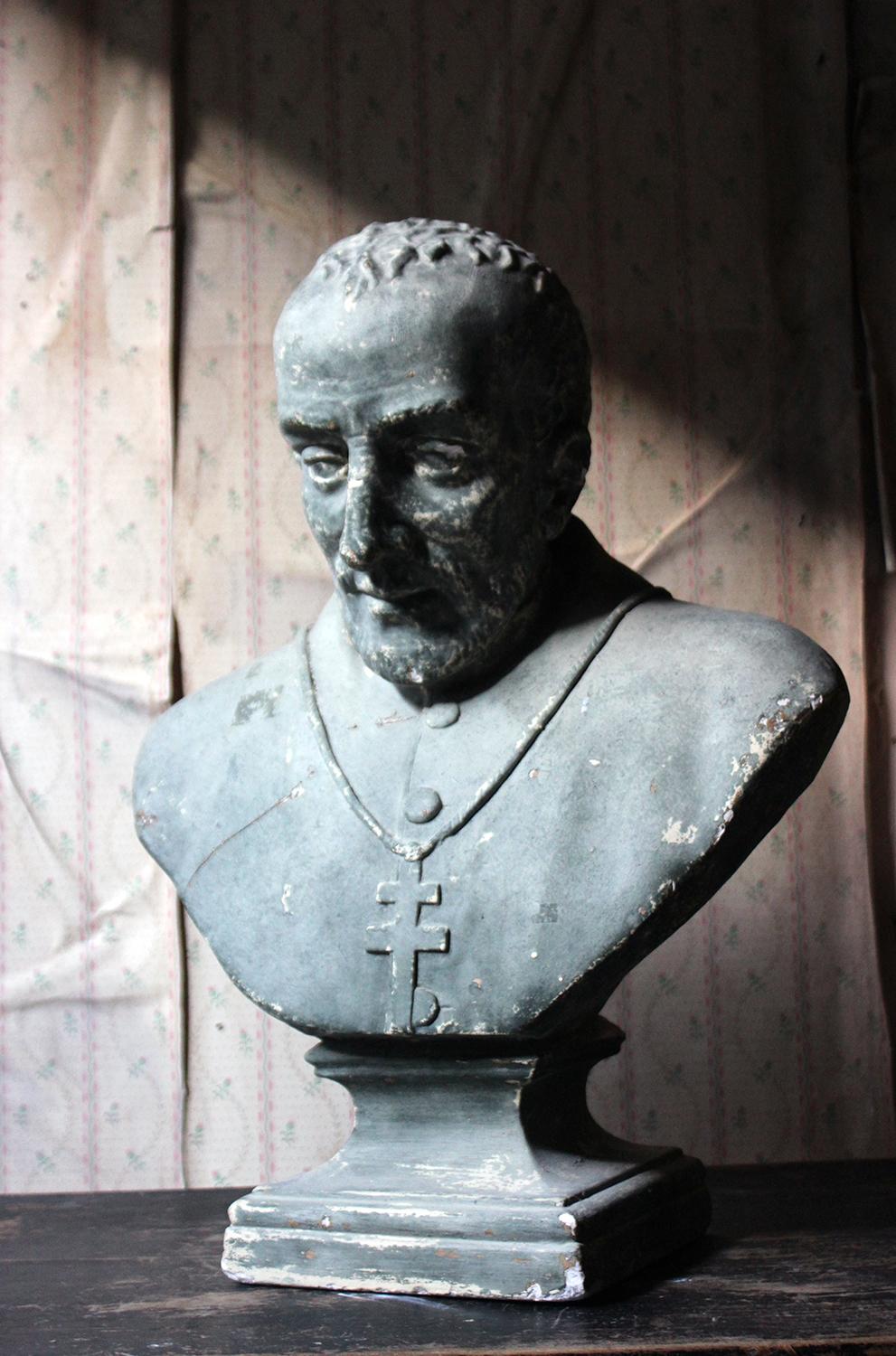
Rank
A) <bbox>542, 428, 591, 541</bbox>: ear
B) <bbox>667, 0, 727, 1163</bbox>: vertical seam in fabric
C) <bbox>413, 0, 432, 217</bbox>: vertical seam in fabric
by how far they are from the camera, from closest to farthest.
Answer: <bbox>542, 428, 591, 541</bbox>: ear → <bbox>667, 0, 727, 1163</bbox>: vertical seam in fabric → <bbox>413, 0, 432, 217</bbox>: vertical seam in fabric

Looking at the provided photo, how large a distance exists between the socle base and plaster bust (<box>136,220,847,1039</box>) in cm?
11

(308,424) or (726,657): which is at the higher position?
(308,424)

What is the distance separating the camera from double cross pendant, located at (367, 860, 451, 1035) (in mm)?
2186

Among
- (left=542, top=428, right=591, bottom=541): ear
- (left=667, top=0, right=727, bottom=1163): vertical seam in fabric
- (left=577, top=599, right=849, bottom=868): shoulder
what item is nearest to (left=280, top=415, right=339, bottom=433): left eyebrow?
(left=542, top=428, right=591, bottom=541): ear

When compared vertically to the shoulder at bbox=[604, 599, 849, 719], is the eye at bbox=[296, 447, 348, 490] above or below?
above

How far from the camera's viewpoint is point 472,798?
225 centimetres

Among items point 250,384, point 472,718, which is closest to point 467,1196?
point 472,718

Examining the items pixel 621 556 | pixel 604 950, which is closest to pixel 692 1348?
pixel 604 950

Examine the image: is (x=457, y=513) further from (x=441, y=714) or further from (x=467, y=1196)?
(x=467, y=1196)

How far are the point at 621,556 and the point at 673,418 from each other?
0.26 meters

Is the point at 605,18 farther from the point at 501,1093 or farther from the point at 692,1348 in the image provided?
the point at 692,1348

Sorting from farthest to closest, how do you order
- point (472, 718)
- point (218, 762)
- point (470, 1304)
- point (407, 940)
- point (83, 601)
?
point (83, 601), point (218, 762), point (472, 718), point (407, 940), point (470, 1304)

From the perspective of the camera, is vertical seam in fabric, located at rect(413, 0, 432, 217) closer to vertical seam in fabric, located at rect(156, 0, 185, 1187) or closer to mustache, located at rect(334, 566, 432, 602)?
vertical seam in fabric, located at rect(156, 0, 185, 1187)

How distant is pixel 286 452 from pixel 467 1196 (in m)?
1.59
